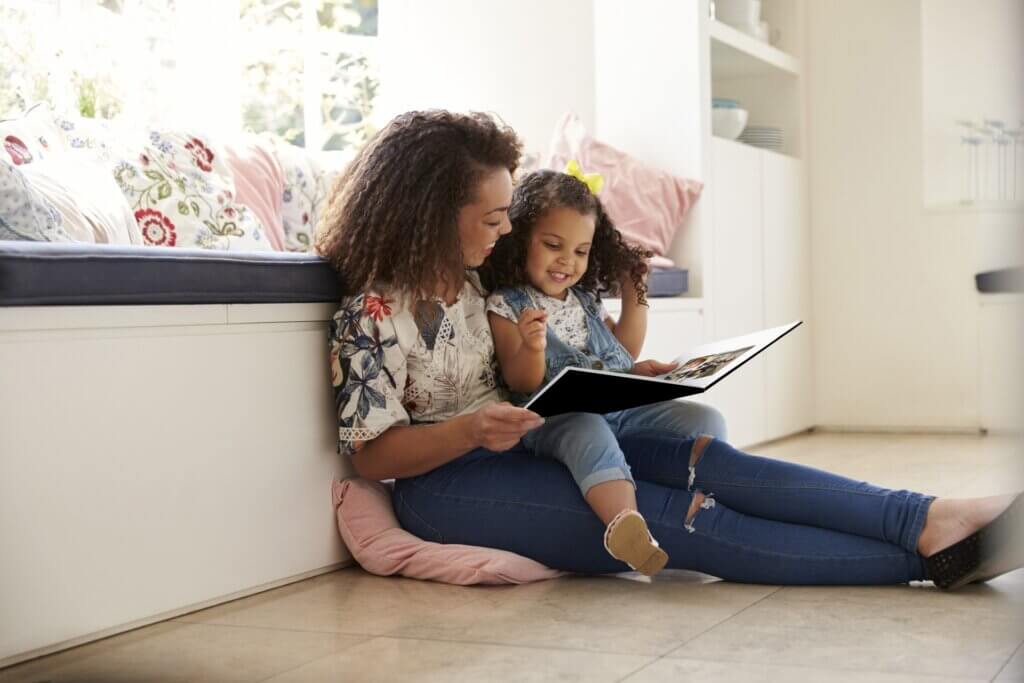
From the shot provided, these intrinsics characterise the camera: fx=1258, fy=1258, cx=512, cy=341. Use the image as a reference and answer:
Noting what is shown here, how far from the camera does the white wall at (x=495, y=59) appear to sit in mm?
4078

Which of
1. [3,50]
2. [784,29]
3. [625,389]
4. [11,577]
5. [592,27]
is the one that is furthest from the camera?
[784,29]

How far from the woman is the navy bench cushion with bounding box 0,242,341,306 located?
9 centimetres

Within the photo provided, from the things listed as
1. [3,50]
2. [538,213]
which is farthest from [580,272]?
[3,50]

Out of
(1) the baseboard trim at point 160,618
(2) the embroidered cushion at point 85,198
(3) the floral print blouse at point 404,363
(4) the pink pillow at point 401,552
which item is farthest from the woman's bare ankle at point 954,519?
(2) the embroidered cushion at point 85,198

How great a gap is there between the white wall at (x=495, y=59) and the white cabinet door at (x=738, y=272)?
49 cm

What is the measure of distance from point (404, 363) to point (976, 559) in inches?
36.7

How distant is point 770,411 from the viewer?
433 cm

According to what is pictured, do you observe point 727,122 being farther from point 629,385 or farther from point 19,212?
point 19,212

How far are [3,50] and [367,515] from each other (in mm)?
1757

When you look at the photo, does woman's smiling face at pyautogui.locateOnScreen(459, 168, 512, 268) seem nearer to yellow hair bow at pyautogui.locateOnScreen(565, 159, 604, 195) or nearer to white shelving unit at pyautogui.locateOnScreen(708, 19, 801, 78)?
yellow hair bow at pyautogui.locateOnScreen(565, 159, 604, 195)

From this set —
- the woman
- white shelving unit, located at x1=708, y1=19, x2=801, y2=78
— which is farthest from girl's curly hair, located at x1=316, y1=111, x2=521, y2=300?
white shelving unit, located at x1=708, y1=19, x2=801, y2=78

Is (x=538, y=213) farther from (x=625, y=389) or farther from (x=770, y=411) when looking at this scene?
(x=770, y=411)

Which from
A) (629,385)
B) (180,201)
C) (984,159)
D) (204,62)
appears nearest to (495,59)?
(204,62)

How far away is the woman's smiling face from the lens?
2.11 metres
